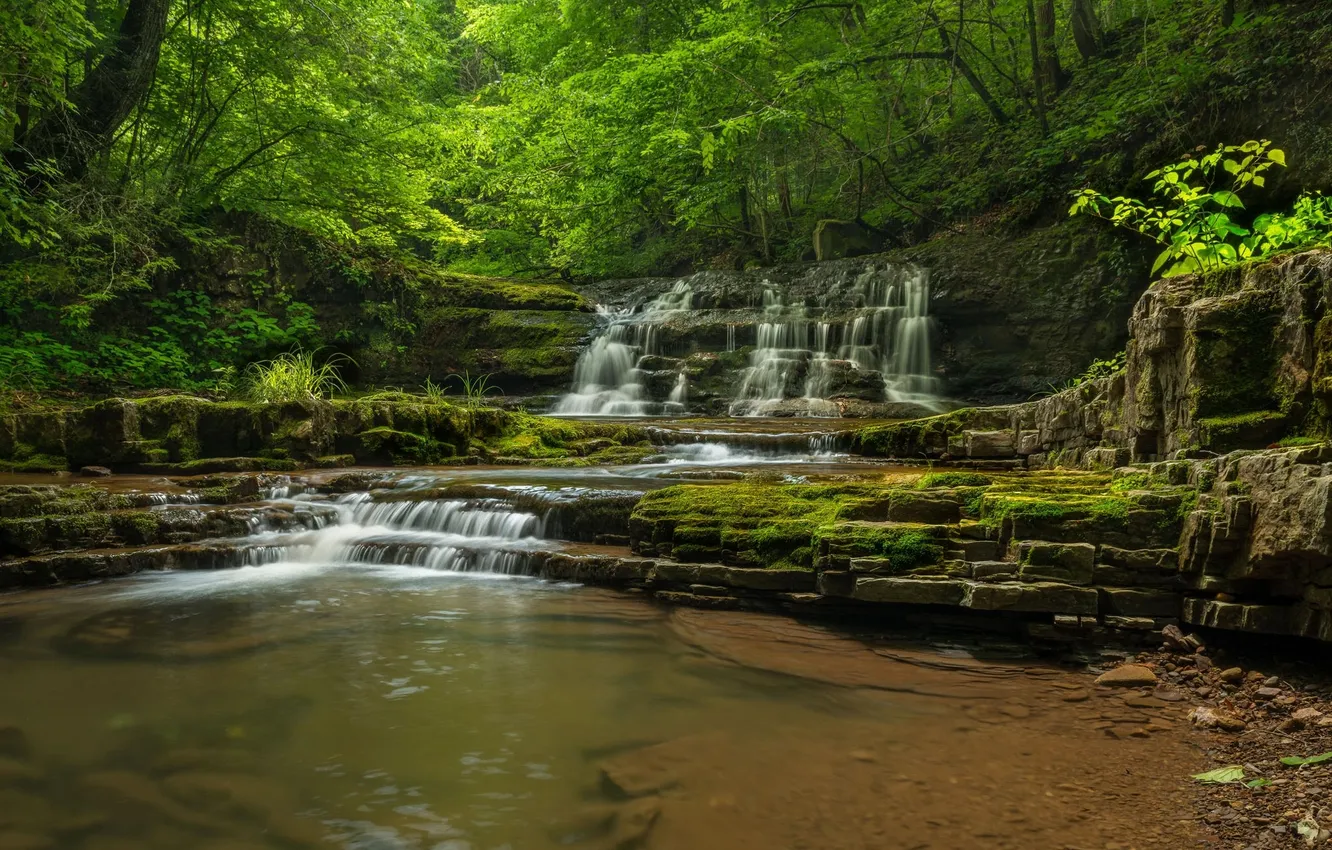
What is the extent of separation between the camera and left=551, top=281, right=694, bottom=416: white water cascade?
14.0 meters

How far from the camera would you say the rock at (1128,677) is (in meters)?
3.32

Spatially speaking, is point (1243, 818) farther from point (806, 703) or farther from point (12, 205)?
point (12, 205)

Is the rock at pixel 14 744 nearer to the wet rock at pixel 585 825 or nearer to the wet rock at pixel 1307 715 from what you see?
the wet rock at pixel 585 825

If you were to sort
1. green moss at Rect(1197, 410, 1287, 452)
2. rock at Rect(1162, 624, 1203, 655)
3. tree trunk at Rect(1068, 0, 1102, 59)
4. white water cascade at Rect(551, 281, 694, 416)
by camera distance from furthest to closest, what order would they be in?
tree trunk at Rect(1068, 0, 1102, 59), white water cascade at Rect(551, 281, 694, 416), green moss at Rect(1197, 410, 1287, 452), rock at Rect(1162, 624, 1203, 655)

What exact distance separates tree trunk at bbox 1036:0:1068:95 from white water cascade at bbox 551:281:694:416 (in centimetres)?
899

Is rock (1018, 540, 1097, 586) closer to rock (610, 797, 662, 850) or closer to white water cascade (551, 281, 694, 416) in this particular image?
rock (610, 797, 662, 850)

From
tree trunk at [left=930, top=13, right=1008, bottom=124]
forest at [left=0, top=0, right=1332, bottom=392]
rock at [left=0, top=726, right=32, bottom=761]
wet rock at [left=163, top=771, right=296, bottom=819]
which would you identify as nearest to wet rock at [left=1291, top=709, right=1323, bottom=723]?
wet rock at [left=163, top=771, right=296, bottom=819]

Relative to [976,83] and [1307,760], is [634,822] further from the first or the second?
[976,83]

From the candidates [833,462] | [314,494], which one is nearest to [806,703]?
[833,462]

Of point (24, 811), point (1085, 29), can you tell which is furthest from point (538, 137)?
point (24, 811)

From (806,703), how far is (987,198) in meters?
15.2

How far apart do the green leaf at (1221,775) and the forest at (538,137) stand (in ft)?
21.7

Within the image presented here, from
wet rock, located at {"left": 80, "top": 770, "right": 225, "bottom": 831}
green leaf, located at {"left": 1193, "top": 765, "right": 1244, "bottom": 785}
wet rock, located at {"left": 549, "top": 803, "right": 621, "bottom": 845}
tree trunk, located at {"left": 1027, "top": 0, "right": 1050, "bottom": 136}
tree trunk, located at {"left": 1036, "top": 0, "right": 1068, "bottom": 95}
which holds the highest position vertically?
tree trunk, located at {"left": 1036, "top": 0, "right": 1068, "bottom": 95}

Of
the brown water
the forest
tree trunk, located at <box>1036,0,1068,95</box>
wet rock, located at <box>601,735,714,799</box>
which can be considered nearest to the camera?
the brown water
